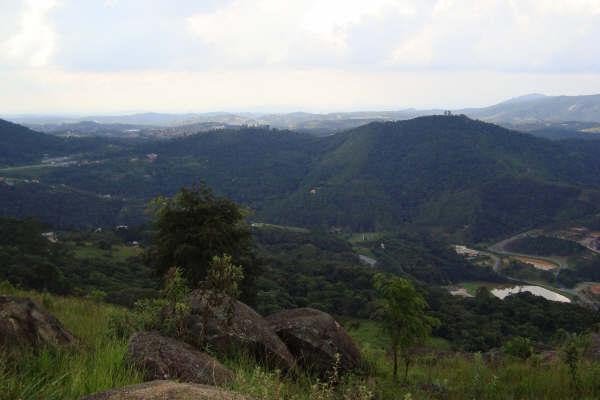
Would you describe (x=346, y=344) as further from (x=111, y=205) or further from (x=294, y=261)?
(x=111, y=205)

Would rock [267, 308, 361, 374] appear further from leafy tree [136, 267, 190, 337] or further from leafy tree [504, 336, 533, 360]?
leafy tree [504, 336, 533, 360]

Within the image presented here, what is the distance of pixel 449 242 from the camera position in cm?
16925

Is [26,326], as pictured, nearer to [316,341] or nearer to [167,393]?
[167,393]

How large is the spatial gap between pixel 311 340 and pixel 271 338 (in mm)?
1035

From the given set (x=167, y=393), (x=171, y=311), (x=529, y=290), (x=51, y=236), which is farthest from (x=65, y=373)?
(x=529, y=290)

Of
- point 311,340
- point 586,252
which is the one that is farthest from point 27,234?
point 586,252

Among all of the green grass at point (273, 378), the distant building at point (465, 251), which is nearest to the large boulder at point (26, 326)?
the green grass at point (273, 378)

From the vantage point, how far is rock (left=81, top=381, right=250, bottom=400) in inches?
141

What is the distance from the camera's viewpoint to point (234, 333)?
25.8 feet

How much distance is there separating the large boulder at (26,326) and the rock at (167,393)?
3.11 meters

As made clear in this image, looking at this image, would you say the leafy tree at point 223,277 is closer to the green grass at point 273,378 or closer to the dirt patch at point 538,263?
the green grass at point 273,378

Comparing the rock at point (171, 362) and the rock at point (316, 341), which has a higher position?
the rock at point (171, 362)

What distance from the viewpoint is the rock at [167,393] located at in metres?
3.58

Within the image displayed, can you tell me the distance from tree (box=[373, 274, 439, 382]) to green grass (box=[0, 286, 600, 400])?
725 mm
